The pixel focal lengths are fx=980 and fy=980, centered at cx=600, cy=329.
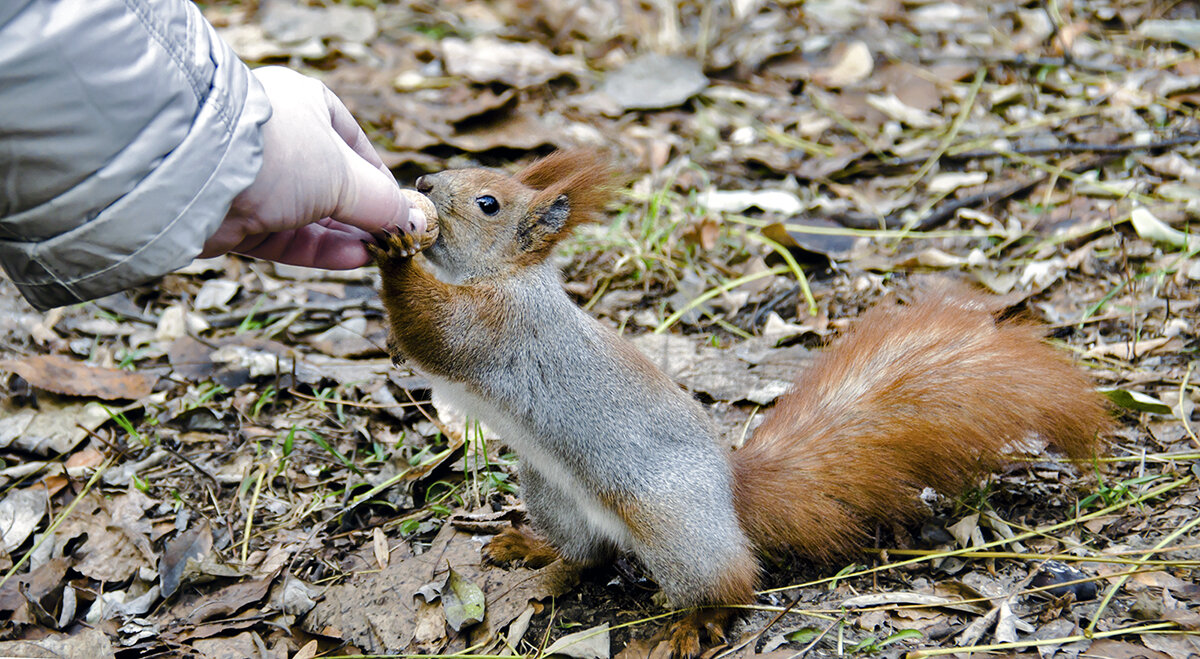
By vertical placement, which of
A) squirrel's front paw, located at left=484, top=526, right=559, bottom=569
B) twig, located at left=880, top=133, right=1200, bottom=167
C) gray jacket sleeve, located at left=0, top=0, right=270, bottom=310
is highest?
gray jacket sleeve, located at left=0, top=0, right=270, bottom=310

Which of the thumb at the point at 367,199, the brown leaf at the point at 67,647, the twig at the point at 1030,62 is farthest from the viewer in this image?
the twig at the point at 1030,62

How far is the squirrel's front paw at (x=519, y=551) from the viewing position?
229cm

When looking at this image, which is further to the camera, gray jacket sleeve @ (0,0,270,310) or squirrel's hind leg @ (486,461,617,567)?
squirrel's hind leg @ (486,461,617,567)

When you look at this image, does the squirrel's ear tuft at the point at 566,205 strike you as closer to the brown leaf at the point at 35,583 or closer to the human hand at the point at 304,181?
the human hand at the point at 304,181

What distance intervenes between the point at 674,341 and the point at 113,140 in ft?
5.92

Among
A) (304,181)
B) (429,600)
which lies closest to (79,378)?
(429,600)

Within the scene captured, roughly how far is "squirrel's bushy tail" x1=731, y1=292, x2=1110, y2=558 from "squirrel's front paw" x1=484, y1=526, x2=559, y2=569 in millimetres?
507

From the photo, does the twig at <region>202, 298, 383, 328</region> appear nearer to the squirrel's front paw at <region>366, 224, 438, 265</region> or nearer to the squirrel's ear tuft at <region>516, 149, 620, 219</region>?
the squirrel's ear tuft at <region>516, 149, 620, 219</region>

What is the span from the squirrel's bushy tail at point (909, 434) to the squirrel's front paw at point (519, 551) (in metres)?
0.51

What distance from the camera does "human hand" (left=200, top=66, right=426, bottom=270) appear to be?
1.66 m

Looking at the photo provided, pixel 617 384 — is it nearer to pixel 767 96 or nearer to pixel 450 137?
pixel 450 137

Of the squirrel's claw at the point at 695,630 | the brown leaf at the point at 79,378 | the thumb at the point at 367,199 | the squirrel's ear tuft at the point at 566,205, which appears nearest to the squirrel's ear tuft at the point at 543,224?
the squirrel's ear tuft at the point at 566,205

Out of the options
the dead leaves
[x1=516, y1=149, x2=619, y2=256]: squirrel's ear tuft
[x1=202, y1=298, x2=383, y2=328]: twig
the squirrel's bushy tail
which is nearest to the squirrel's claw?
the squirrel's bushy tail

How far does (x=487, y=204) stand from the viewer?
2.24m
